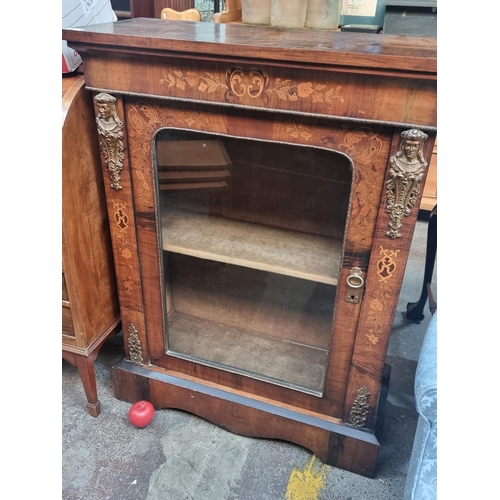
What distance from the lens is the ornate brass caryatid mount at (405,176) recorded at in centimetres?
63

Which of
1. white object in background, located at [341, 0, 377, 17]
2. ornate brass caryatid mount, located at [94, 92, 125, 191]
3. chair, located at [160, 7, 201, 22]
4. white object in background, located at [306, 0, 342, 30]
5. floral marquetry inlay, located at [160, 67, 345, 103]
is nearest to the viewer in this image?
floral marquetry inlay, located at [160, 67, 345, 103]

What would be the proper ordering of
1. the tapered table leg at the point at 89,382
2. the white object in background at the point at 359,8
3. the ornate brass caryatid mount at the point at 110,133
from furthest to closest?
the white object in background at the point at 359,8 → the tapered table leg at the point at 89,382 → the ornate brass caryatid mount at the point at 110,133

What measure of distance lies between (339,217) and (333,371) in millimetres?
317

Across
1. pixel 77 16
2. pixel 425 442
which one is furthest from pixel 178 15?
pixel 425 442

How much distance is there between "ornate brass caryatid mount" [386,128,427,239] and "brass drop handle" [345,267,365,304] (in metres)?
0.11

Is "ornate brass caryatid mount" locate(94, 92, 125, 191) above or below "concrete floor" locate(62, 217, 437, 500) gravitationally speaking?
above

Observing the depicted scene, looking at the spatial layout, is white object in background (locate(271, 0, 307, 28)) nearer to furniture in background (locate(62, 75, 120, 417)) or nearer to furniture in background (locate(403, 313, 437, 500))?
furniture in background (locate(62, 75, 120, 417))

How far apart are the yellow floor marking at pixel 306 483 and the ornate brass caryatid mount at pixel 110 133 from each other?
717 millimetres

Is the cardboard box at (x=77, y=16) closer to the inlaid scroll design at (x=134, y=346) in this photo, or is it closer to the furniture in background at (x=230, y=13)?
the furniture in background at (x=230, y=13)

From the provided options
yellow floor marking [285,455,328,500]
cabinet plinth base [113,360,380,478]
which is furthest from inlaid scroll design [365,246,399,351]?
yellow floor marking [285,455,328,500]

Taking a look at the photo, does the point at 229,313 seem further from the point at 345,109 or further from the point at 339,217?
the point at 345,109

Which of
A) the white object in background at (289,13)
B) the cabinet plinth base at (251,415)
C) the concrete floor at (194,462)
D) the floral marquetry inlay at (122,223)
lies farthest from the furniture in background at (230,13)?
the concrete floor at (194,462)

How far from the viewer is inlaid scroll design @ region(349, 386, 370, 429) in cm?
86

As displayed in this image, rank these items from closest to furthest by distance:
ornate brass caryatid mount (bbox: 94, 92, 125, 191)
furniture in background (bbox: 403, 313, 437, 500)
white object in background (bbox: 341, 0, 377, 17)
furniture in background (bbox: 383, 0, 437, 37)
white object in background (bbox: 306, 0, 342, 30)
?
furniture in background (bbox: 403, 313, 437, 500), ornate brass caryatid mount (bbox: 94, 92, 125, 191), white object in background (bbox: 306, 0, 342, 30), furniture in background (bbox: 383, 0, 437, 37), white object in background (bbox: 341, 0, 377, 17)
